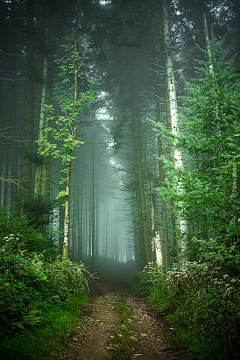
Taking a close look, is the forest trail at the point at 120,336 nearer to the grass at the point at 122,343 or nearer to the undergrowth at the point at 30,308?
the grass at the point at 122,343

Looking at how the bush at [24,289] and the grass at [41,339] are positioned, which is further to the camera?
the bush at [24,289]

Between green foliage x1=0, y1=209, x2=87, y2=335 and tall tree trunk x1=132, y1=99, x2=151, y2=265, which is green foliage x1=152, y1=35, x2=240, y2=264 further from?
tall tree trunk x1=132, y1=99, x2=151, y2=265

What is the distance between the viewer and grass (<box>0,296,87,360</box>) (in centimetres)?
246

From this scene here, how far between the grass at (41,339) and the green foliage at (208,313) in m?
2.35

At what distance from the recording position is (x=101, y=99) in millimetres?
13812

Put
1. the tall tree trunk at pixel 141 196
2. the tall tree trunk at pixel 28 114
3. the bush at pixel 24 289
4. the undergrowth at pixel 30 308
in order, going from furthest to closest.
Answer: the tall tree trunk at pixel 141 196 < the tall tree trunk at pixel 28 114 < the bush at pixel 24 289 < the undergrowth at pixel 30 308

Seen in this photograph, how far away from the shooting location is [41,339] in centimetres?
291

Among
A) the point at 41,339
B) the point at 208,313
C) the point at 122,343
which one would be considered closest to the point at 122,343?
the point at 122,343

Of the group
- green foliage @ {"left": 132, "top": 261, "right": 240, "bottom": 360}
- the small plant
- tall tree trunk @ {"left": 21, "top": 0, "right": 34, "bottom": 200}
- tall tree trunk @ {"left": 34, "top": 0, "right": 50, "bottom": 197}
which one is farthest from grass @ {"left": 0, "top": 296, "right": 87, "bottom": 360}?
tall tree trunk @ {"left": 21, "top": 0, "right": 34, "bottom": 200}

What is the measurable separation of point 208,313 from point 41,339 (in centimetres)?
298

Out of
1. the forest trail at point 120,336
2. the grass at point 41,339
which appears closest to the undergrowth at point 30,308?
the grass at point 41,339

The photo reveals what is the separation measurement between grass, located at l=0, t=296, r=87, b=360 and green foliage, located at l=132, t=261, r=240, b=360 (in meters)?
2.35

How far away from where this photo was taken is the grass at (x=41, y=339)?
246 cm

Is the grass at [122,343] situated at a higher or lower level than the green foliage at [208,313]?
lower
